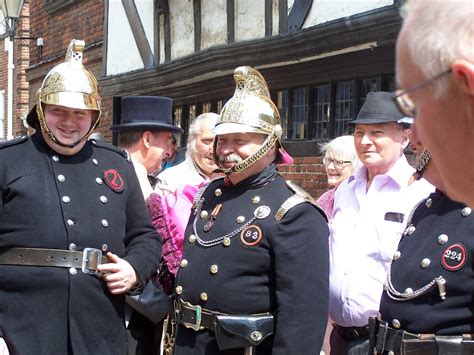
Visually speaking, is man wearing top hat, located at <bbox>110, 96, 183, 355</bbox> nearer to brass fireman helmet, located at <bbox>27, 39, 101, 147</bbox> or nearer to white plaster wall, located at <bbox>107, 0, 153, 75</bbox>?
brass fireman helmet, located at <bbox>27, 39, 101, 147</bbox>

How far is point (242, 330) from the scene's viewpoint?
11.1 ft

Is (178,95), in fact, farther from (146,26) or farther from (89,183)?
(89,183)

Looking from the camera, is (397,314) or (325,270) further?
(325,270)

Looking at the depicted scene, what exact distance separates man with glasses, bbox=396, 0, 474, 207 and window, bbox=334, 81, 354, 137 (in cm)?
645

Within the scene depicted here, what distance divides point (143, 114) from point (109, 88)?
24.6 feet

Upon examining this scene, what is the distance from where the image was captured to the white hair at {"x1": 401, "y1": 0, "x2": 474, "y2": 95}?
137cm

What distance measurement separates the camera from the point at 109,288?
384 cm

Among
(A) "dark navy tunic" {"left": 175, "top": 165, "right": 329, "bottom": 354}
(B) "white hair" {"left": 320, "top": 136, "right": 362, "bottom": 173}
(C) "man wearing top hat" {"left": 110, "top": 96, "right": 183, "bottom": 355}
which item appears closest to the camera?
(A) "dark navy tunic" {"left": 175, "top": 165, "right": 329, "bottom": 354}

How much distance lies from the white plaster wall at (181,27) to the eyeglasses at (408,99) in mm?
8708

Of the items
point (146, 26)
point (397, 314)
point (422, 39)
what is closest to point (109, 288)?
point (397, 314)

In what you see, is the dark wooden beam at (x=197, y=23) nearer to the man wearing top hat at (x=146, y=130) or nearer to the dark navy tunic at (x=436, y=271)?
the man wearing top hat at (x=146, y=130)

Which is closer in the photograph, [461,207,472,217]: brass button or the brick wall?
[461,207,472,217]: brass button

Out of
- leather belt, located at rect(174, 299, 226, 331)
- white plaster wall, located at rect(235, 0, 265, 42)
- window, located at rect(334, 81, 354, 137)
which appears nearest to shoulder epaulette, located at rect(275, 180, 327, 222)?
leather belt, located at rect(174, 299, 226, 331)

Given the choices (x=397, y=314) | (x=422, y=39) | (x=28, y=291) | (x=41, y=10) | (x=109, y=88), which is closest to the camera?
(x=422, y=39)
